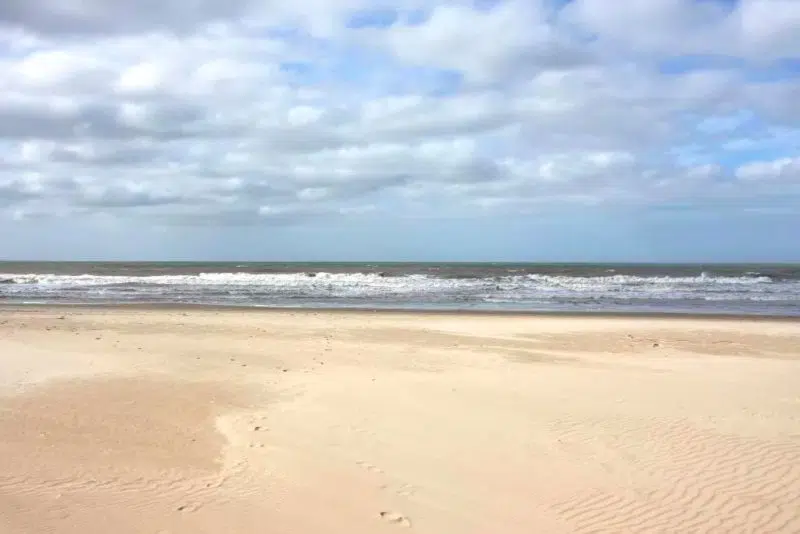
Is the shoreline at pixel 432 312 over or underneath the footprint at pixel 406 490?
over

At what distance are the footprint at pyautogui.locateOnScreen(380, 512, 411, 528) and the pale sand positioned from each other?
0.8 inches

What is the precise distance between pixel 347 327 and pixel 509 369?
20.7ft

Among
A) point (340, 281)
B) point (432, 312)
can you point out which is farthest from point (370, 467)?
point (340, 281)

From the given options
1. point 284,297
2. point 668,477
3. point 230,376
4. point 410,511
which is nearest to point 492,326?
point 230,376

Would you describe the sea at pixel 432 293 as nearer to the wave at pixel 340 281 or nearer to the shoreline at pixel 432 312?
the wave at pixel 340 281

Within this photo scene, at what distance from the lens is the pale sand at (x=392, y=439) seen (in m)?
4.45

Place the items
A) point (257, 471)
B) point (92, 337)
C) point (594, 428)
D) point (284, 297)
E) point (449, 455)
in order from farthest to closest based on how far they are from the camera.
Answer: point (284, 297) < point (92, 337) < point (594, 428) < point (449, 455) < point (257, 471)

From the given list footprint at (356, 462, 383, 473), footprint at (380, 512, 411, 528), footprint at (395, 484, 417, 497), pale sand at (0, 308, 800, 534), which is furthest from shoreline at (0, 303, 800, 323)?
footprint at (380, 512, 411, 528)

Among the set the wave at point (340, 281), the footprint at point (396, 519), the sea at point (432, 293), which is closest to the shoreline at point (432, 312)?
the sea at point (432, 293)

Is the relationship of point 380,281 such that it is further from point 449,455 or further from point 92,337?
point 449,455

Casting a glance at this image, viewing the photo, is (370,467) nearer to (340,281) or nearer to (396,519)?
(396,519)

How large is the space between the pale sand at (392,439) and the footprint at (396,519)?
0.07ft

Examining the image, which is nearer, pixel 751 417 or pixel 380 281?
pixel 751 417

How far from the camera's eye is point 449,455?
5.65 meters
